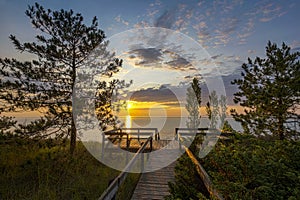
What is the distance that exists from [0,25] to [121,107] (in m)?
6.47

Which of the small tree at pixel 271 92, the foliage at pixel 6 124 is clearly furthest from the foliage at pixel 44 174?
the small tree at pixel 271 92

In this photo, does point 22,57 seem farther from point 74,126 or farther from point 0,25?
point 74,126

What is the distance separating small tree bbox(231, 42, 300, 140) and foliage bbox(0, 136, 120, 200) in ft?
27.9

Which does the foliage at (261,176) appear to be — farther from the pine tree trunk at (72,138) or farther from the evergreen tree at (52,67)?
the evergreen tree at (52,67)

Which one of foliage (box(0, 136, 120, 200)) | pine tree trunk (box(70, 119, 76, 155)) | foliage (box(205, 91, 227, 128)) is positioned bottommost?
foliage (box(0, 136, 120, 200))

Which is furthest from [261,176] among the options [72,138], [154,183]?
[72,138]

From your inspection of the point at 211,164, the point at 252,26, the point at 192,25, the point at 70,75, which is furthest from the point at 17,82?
the point at 252,26

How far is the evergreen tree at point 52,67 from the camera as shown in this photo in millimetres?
8414

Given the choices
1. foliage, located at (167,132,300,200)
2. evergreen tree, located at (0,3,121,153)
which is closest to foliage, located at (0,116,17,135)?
evergreen tree, located at (0,3,121,153)

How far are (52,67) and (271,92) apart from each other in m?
11.2

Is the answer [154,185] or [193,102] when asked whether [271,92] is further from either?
[193,102]

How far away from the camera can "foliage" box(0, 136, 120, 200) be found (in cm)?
555

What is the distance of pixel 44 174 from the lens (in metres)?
7.29

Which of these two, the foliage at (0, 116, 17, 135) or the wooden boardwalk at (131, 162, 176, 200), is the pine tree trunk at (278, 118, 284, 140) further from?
the foliage at (0, 116, 17, 135)
